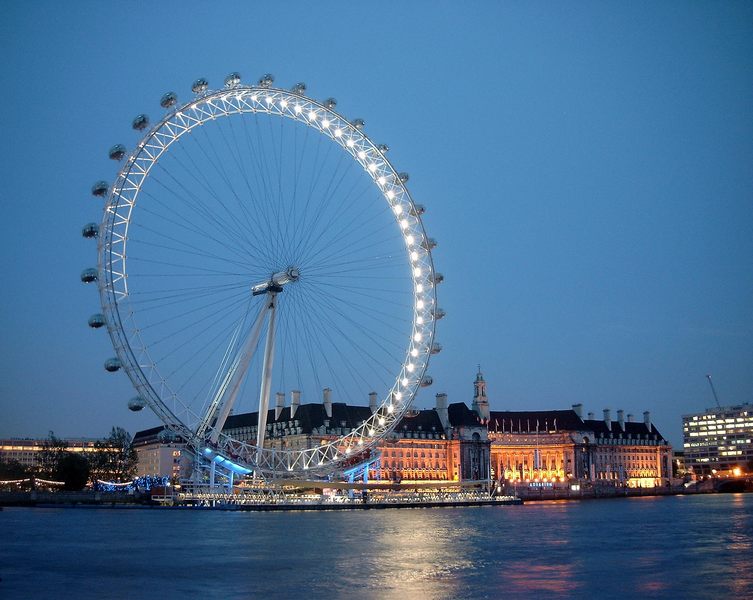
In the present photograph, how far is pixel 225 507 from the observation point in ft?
274

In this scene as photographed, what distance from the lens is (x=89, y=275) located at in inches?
2196

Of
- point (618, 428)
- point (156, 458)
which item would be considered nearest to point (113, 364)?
point (156, 458)

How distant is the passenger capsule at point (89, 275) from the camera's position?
55.7 metres

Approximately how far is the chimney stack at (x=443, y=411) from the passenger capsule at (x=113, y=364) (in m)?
94.9

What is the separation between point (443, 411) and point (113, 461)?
159 ft

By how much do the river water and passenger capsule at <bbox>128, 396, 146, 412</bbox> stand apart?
6930 millimetres

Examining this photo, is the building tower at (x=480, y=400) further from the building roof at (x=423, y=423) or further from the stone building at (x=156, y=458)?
the stone building at (x=156, y=458)

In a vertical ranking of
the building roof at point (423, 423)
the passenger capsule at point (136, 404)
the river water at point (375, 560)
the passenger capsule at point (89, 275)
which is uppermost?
the passenger capsule at point (89, 275)

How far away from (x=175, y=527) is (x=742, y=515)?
134 ft

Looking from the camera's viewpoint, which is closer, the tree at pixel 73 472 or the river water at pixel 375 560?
the river water at pixel 375 560

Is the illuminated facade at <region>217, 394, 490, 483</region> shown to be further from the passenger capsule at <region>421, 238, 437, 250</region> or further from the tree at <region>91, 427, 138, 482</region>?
the passenger capsule at <region>421, 238, 437, 250</region>

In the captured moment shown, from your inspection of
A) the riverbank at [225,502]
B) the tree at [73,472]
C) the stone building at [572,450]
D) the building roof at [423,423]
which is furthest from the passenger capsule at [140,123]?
the stone building at [572,450]

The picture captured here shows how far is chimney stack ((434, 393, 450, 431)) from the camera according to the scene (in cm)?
14775

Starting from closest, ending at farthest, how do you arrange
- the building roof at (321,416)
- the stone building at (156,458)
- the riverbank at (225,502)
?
the riverbank at (225,502) < the building roof at (321,416) < the stone building at (156,458)
